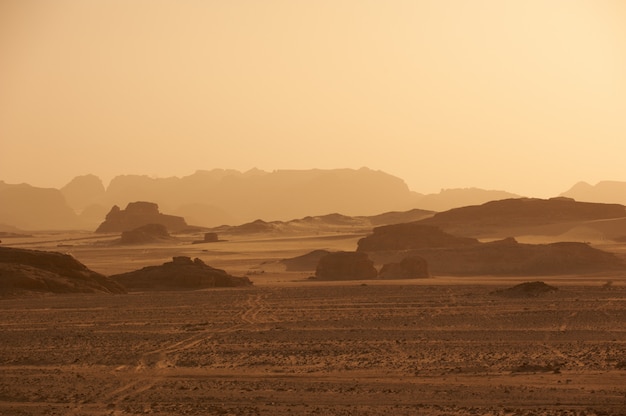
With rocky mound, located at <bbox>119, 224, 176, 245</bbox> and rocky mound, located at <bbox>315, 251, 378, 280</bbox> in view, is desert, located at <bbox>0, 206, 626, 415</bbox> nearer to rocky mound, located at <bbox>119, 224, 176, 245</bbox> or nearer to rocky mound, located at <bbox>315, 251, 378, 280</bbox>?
rocky mound, located at <bbox>315, 251, 378, 280</bbox>

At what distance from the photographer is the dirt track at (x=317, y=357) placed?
572 inches

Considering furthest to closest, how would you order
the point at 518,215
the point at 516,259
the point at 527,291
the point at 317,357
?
the point at 518,215
the point at 516,259
the point at 527,291
the point at 317,357

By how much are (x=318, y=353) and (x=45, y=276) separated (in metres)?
→ 19.9

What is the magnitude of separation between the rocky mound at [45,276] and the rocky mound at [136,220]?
105 m

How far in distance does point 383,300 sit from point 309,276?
18.9 meters

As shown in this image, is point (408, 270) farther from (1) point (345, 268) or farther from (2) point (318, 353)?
(2) point (318, 353)

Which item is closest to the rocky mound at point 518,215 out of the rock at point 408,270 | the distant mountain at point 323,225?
the distant mountain at point 323,225

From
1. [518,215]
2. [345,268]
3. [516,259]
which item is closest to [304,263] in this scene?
[345,268]

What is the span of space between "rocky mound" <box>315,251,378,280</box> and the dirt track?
52.1 feet

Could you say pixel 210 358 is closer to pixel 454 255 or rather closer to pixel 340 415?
pixel 340 415

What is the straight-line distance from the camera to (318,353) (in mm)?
19234

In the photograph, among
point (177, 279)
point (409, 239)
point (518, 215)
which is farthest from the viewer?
point (518, 215)

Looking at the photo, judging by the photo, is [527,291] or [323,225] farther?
[323,225]

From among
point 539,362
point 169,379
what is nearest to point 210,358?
point 169,379
